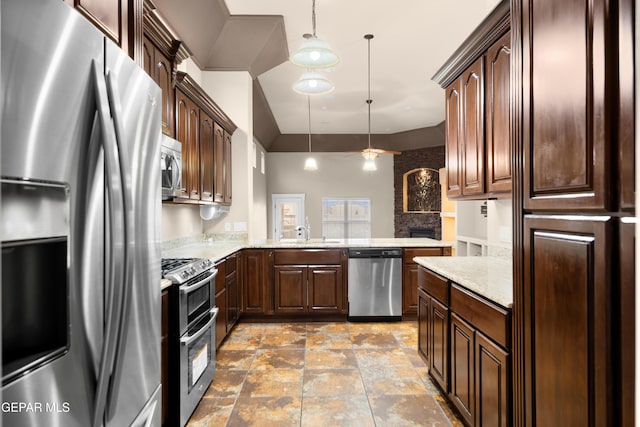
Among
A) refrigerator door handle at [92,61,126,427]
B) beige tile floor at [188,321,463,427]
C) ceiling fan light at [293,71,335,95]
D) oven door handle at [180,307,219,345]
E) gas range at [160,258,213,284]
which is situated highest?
ceiling fan light at [293,71,335,95]

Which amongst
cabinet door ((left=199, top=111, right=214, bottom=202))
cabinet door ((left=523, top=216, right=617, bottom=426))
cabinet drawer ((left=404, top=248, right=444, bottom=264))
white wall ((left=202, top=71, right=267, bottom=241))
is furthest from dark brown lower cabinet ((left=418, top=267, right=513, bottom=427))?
white wall ((left=202, top=71, right=267, bottom=241))

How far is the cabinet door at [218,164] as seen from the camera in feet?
13.5

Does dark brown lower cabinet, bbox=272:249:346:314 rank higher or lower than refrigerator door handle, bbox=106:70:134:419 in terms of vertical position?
lower

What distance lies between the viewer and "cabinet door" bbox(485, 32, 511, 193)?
6.87 ft

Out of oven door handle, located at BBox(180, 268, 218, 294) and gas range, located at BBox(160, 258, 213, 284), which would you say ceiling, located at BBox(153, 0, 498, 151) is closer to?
gas range, located at BBox(160, 258, 213, 284)

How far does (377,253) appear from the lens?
14.3ft

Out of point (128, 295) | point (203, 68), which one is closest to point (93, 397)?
point (128, 295)

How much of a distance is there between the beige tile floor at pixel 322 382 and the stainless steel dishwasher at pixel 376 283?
0.99 feet

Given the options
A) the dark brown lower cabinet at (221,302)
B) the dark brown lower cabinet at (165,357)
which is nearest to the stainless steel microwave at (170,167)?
the dark brown lower cabinet at (221,302)

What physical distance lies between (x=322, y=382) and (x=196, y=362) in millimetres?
966

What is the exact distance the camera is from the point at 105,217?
0.98 meters

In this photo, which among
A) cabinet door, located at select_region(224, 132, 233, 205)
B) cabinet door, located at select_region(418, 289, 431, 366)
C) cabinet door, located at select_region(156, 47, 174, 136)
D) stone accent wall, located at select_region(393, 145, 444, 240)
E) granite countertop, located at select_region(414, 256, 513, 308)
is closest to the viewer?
granite countertop, located at select_region(414, 256, 513, 308)

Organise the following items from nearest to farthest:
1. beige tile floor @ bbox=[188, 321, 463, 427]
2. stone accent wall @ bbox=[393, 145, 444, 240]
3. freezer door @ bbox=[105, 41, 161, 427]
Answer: freezer door @ bbox=[105, 41, 161, 427]
beige tile floor @ bbox=[188, 321, 463, 427]
stone accent wall @ bbox=[393, 145, 444, 240]

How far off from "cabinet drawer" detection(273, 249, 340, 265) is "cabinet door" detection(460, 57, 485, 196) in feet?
6.62
